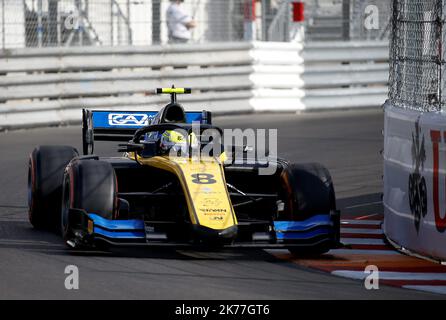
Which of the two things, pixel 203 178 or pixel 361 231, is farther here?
pixel 361 231

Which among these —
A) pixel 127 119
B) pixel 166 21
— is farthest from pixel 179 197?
pixel 166 21

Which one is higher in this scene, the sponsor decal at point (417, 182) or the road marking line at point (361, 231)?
the sponsor decal at point (417, 182)

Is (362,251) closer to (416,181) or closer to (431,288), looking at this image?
(416,181)

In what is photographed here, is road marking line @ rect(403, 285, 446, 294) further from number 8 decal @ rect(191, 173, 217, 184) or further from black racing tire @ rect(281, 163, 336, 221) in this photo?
number 8 decal @ rect(191, 173, 217, 184)

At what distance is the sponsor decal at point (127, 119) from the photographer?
484 inches

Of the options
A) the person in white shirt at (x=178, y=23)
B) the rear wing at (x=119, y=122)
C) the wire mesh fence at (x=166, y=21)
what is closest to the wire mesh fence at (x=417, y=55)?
the rear wing at (x=119, y=122)

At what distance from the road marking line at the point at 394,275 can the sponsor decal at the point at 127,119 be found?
3.95 meters

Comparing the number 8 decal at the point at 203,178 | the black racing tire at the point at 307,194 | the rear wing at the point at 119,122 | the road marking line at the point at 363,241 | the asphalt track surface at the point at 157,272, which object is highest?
the rear wing at the point at 119,122

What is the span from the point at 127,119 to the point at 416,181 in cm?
372

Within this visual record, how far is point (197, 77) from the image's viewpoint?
21.1m

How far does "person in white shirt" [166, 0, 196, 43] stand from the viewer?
21.8 meters

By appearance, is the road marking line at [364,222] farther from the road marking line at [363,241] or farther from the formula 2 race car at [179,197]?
the formula 2 race car at [179,197]
